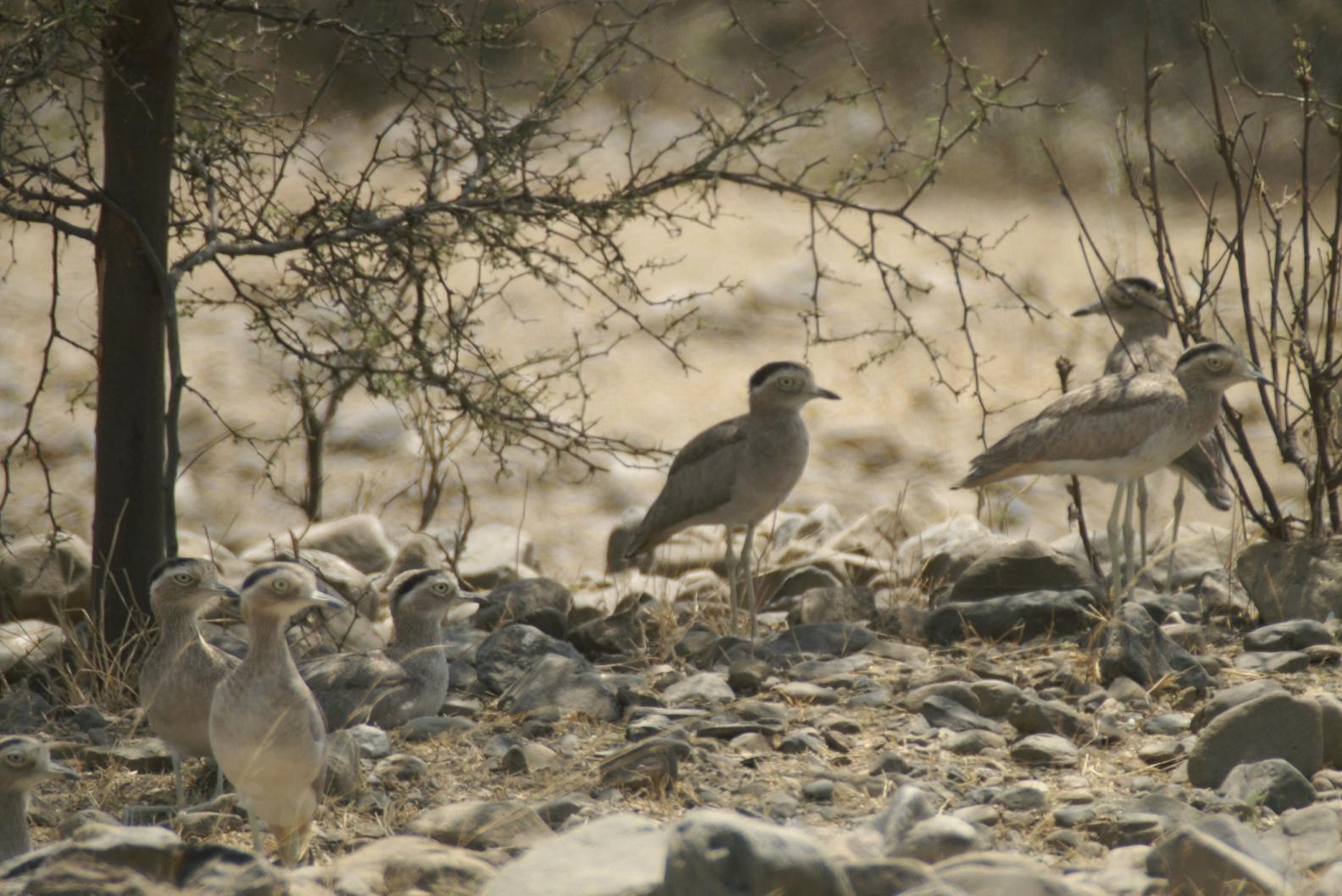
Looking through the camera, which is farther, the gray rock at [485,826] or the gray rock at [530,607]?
the gray rock at [530,607]

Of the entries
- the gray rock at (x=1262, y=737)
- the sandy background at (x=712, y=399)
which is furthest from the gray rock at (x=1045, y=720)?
the sandy background at (x=712, y=399)

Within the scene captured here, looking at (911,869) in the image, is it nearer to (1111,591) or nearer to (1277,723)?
(1277,723)

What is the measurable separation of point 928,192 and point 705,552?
469 cm

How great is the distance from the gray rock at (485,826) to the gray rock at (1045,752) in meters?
1.84

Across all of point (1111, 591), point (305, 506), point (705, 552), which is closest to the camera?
point (1111, 591)

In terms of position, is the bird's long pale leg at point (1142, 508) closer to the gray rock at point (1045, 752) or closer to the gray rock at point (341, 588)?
the gray rock at point (1045, 752)

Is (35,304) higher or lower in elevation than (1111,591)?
higher

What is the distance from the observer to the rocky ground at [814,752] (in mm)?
3891

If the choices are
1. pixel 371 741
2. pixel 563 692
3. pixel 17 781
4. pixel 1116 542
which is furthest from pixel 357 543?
pixel 17 781

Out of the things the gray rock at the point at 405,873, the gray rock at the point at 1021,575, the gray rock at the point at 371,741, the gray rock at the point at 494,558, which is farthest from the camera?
the gray rock at the point at 494,558

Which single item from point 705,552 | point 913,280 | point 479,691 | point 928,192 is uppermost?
point 928,192

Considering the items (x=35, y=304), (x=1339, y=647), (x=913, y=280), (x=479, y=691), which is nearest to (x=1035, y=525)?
(x=913, y=280)

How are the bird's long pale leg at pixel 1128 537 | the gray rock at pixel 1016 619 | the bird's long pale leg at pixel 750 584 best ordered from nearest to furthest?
the gray rock at pixel 1016 619 < the bird's long pale leg at pixel 750 584 < the bird's long pale leg at pixel 1128 537

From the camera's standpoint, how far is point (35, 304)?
49.5ft
